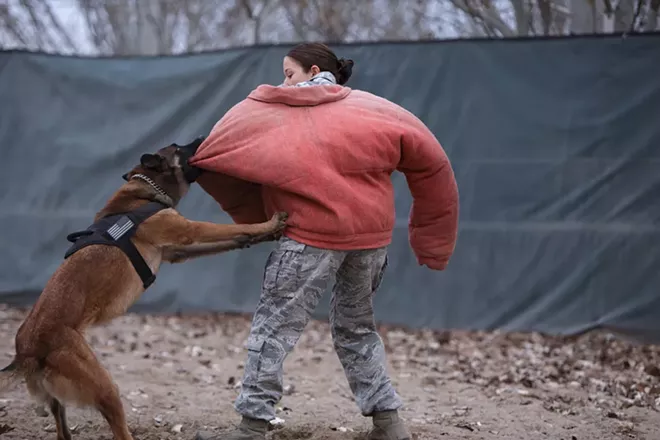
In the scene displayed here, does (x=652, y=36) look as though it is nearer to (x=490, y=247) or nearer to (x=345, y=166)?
(x=490, y=247)

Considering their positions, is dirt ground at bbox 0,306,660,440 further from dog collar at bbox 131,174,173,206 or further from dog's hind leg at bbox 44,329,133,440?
dog collar at bbox 131,174,173,206

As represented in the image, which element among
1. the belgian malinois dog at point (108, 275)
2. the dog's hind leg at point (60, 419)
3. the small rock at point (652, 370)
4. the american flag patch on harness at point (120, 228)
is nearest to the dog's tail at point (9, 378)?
the belgian malinois dog at point (108, 275)

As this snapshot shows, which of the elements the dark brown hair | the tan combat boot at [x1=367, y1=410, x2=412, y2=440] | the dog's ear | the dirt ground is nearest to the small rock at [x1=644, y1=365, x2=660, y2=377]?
the dirt ground

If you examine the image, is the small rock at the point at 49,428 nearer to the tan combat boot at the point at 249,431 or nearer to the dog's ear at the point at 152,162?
the tan combat boot at the point at 249,431

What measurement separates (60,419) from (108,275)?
722mm

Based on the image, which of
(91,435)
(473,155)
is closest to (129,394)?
(91,435)

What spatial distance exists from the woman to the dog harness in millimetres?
438

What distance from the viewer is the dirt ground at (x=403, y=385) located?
4.06 metres

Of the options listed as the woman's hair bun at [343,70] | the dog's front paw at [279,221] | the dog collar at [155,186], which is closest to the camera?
the dog's front paw at [279,221]

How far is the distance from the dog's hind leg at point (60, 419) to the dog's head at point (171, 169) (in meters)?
1.16

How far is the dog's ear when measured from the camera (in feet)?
12.8

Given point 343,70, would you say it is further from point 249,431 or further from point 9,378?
point 9,378

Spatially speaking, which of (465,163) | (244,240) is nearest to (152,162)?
(244,240)

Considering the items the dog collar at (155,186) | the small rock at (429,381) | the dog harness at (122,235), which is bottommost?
the small rock at (429,381)
